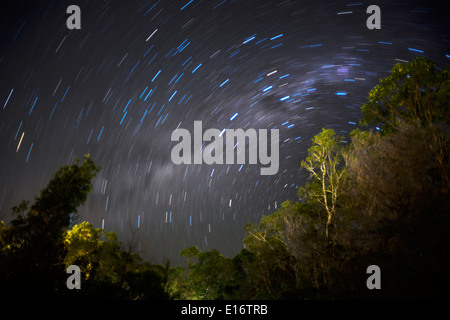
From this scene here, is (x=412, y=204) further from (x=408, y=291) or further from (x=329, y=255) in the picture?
(x=329, y=255)

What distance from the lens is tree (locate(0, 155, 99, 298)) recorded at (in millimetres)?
11906

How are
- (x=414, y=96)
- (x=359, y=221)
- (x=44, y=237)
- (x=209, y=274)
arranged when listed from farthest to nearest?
(x=209, y=274)
(x=44, y=237)
(x=414, y=96)
(x=359, y=221)

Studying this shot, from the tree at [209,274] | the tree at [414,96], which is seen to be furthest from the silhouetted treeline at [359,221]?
the tree at [209,274]

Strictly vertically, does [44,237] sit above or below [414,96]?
below

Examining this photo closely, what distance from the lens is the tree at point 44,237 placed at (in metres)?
11.9

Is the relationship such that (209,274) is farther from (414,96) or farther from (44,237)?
(414,96)

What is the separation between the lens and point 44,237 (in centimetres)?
1469

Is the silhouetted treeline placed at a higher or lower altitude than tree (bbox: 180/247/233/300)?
higher

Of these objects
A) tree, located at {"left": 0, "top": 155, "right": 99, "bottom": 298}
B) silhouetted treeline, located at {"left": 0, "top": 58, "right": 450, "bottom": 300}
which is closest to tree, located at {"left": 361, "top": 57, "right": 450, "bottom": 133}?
silhouetted treeline, located at {"left": 0, "top": 58, "right": 450, "bottom": 300}

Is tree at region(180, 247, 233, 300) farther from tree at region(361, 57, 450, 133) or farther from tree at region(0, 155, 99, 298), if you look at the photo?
tree at region(361, 57, 450, 133)

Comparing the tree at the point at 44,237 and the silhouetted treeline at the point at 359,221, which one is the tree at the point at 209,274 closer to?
the silhouetted treeline at the point at 359,221

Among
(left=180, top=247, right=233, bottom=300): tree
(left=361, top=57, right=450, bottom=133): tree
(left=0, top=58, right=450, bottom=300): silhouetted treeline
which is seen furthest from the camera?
(left=180, top=247, right=233, bottom=300): tree

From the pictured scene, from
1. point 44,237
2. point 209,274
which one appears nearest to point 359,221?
point 44,237

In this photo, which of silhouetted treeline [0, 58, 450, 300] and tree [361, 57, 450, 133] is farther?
tree [361, 57, 450, 133]
